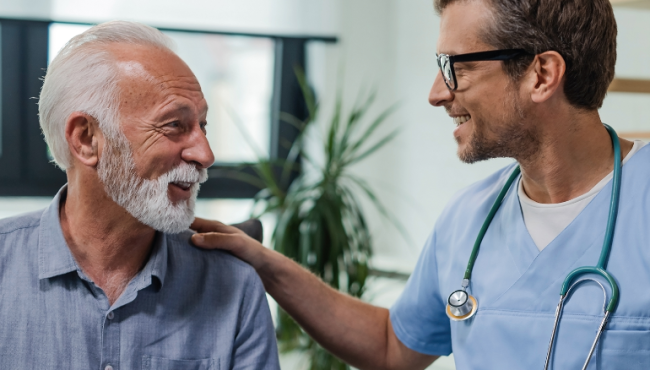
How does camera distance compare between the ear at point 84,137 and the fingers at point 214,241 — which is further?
the fingers at point 214,241

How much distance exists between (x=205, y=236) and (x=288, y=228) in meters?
1.44

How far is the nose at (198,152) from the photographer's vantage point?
1.24 metres

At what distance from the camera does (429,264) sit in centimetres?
147

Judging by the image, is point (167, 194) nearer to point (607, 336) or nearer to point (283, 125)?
point (607, 336)

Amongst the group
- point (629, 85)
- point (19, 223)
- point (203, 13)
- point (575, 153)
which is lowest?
point (19, 223)

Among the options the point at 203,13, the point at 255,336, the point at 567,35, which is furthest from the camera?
the point at 203,13

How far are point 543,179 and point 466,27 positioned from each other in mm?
337

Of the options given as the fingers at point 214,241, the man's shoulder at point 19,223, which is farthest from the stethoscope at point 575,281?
the man's shoulder at point 19,223

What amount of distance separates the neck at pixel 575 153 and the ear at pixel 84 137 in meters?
0.86

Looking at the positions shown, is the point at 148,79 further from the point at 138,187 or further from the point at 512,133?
the point at 512,133

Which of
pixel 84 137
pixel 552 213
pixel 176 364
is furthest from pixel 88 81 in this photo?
pixel 552 213

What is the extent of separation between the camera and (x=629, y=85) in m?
1.53

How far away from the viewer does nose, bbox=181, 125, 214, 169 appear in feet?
4.08

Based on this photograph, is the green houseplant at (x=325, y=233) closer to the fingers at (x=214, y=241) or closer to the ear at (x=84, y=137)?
the fingers at (x=214, y=241)
